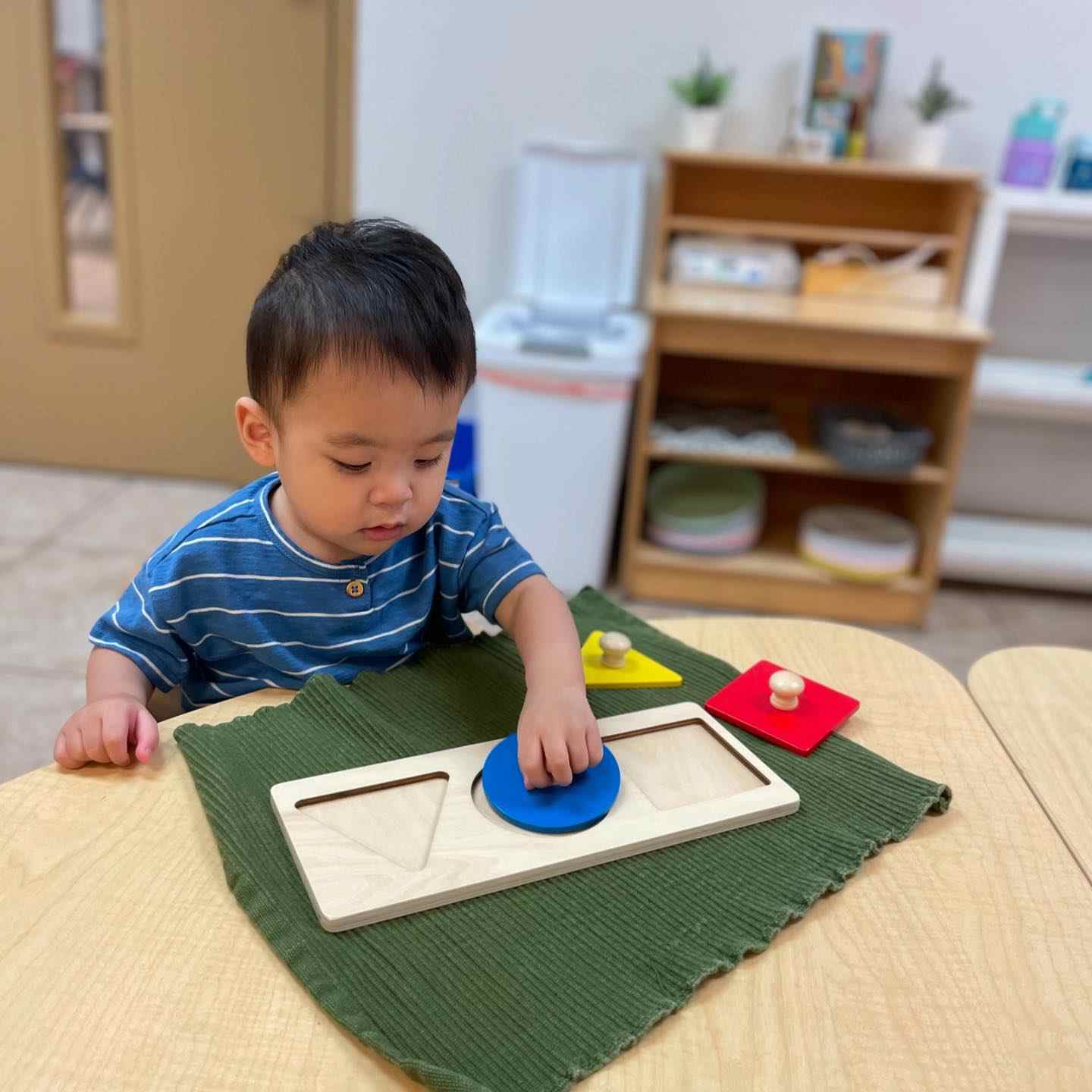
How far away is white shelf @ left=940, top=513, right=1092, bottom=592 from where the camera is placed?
2.34m

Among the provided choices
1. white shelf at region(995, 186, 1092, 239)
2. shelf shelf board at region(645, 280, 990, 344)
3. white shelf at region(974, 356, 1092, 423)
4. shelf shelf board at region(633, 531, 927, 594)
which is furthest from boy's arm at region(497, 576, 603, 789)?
white shelf at region(995, 186, 1092, 239)

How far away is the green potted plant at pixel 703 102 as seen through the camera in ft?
7.26

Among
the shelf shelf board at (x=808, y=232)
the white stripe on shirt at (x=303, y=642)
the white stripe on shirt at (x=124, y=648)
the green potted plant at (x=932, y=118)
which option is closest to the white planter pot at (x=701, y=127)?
the shelf shelf board at (x=808, y=232)

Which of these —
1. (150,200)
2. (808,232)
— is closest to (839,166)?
(808,232)

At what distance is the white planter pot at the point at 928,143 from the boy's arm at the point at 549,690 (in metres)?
1.78

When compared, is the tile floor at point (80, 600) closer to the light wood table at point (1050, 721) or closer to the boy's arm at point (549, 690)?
the boy's arm at point (549, 690)

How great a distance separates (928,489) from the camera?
2.25 metres

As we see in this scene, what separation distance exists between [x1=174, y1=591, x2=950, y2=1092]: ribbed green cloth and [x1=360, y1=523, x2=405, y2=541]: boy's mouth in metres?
0.10

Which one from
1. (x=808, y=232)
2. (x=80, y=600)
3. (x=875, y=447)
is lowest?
(x=80, y=600)

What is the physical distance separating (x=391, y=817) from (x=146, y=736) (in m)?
0.18

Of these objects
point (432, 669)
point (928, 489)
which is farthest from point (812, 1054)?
point (928, 489)

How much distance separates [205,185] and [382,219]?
6.29 ft

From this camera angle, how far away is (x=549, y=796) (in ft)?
2.09

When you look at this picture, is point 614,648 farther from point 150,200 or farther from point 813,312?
point 150,200
